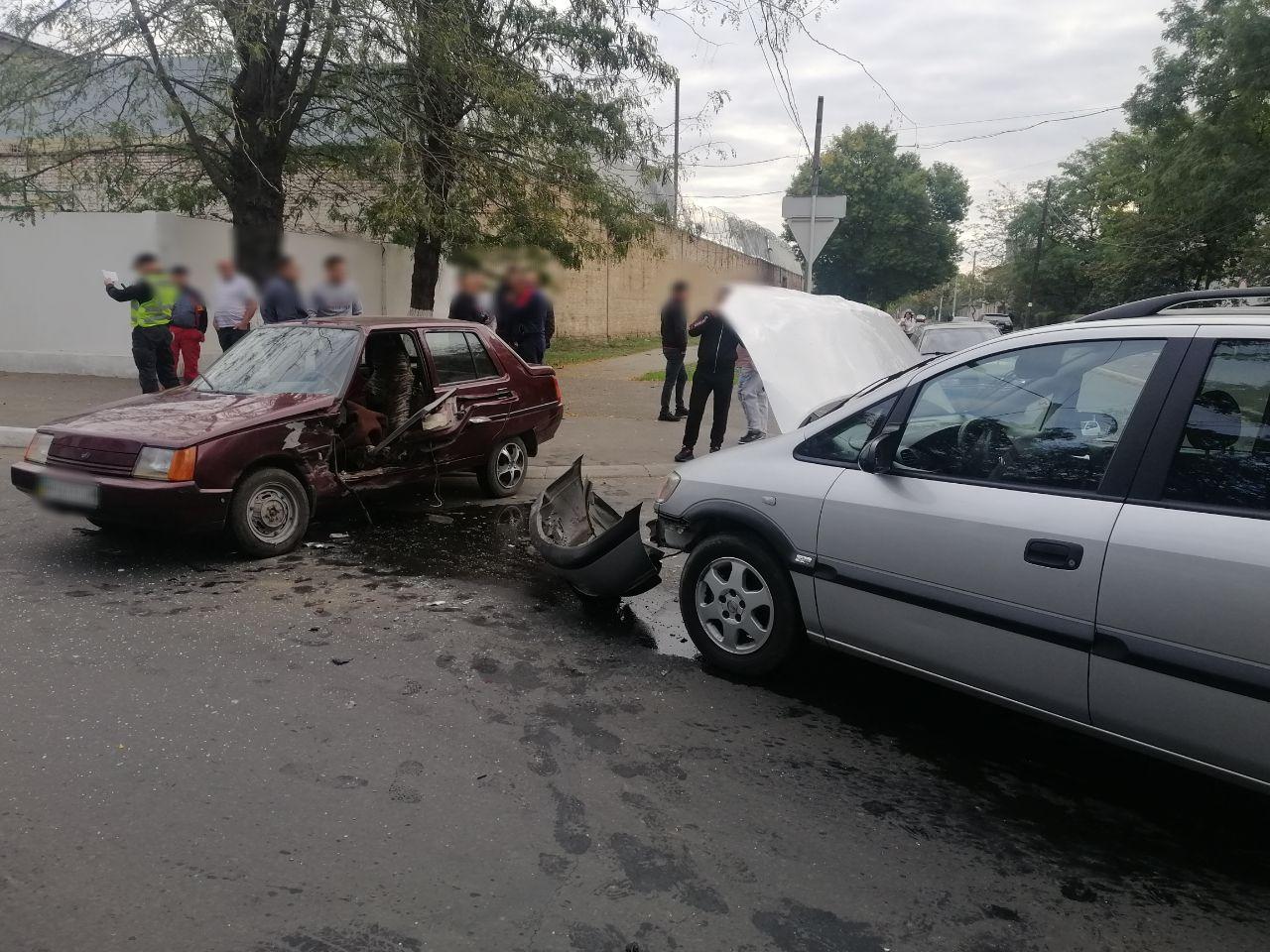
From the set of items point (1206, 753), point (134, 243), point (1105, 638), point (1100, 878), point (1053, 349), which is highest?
point (134, 243)

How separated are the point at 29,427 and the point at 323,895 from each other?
29.0 feet

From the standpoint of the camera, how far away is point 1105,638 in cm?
278

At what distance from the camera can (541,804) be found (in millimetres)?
2959

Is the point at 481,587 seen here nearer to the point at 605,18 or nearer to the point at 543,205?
the point at 543,205

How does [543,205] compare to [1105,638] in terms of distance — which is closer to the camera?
[1105,638]

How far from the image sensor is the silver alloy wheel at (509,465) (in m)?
7.44

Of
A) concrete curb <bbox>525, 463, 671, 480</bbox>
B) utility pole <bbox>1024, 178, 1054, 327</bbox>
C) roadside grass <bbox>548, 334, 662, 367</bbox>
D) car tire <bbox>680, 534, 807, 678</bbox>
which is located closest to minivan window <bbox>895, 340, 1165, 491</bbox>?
car tire <bbox>680, 534, 807, 678</bbox>

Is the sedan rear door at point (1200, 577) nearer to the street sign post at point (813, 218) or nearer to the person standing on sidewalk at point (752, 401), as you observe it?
the person standing on sidewalk at point (752, 401)

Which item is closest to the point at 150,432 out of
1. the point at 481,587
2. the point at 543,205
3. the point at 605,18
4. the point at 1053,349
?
the point at 481,587

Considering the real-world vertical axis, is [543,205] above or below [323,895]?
above

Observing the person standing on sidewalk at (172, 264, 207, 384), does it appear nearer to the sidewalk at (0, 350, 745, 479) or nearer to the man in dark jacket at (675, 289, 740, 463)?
the sidewalk at (0, 350, 745, 479)

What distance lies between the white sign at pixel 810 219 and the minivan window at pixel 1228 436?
8.57 meters

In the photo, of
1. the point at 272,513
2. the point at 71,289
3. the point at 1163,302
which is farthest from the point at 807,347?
the point at 71,289

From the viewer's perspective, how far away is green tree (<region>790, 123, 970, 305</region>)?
43.3m
